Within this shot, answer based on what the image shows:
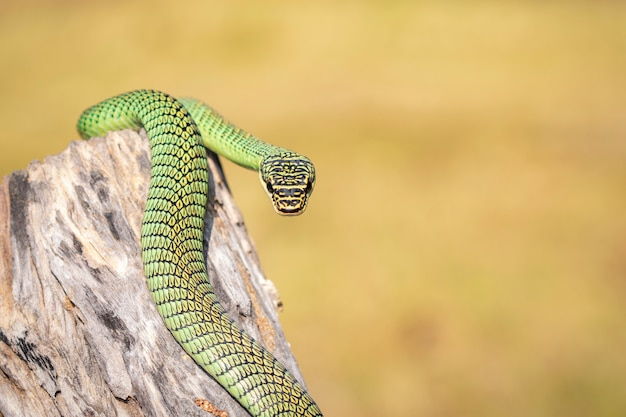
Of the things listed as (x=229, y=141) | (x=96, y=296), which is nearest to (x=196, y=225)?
(x=96, y=296)

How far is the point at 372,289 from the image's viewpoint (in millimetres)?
11008

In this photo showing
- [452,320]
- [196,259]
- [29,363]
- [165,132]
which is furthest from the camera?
[452,320]

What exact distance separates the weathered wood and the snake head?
51 cm

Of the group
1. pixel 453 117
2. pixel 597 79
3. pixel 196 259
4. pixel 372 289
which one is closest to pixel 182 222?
pixel 196 259

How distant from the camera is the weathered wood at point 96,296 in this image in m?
4.41

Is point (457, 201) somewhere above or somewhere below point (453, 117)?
below

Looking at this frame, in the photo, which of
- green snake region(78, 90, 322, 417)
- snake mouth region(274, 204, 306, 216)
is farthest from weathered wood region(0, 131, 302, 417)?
snake mouth region(274, 204, 306, 216)

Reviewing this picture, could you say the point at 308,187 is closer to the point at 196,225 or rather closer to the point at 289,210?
the point at 289,210

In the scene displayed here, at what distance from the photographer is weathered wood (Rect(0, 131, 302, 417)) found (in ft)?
14.5

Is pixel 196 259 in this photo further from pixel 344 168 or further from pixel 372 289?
pixel 344 168

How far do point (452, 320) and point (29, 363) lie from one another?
24.1 ft

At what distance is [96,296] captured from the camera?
4.64 meters

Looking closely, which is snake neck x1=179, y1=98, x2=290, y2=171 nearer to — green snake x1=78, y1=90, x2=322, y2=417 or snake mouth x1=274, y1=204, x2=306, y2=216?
green snake x1=78, y1=90, x2=322, y2=417

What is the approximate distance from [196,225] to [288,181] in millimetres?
848
